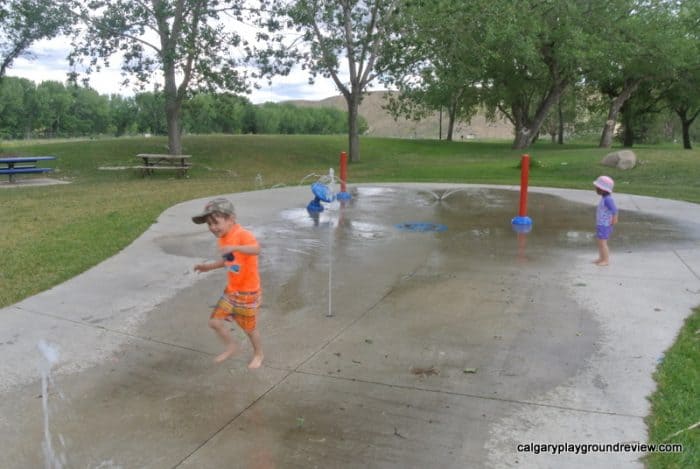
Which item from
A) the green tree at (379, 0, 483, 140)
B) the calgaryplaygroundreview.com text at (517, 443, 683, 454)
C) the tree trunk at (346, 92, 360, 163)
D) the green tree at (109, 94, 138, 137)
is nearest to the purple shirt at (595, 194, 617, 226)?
the calgaryplaygroundreview.com text at (517, 443, 683, 454)

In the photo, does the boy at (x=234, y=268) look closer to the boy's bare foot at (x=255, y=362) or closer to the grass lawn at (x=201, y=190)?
the boy's bare foot at (x=255, y=362)

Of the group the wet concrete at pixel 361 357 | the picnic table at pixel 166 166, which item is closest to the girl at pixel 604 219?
the wet concrete at pixel 361 357

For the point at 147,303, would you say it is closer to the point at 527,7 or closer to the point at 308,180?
the point at 308,180

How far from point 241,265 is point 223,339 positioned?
0.56 meters

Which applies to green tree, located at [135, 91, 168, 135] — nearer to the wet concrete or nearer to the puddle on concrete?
the puddle on concrete

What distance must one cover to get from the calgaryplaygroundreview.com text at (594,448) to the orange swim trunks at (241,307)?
5.79 ft

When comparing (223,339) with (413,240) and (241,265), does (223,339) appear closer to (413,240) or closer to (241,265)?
(241,265)

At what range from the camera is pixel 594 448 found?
9.47 ft

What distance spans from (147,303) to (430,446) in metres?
3.19

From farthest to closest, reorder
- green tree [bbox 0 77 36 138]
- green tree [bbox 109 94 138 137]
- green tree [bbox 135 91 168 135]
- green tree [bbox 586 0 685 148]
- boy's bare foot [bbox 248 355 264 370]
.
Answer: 1. green tree [bbox 109 94 138 137]
2. green tree [bbox 0 77 36 138]
3. green tree [bbox 135 91 168 135]
4. green tree [bbox 586 0 685 148]
5. boy's bare foot [bbox 248 355 264 370]

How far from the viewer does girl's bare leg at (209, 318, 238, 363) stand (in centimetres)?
377

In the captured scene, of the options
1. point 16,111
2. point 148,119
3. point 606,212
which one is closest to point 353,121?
point 606,212

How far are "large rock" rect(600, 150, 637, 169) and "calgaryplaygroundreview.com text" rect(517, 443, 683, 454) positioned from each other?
61.5 ft

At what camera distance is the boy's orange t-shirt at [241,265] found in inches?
147
